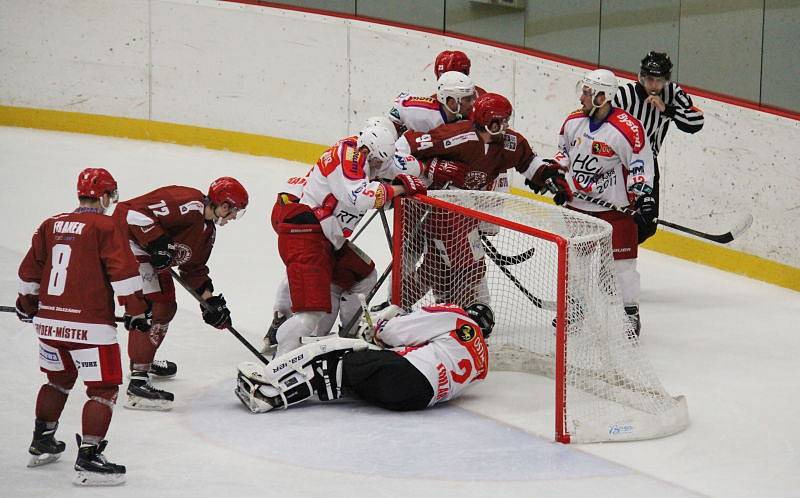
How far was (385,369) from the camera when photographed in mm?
5238

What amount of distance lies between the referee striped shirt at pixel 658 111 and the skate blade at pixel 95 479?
Result: 141 inches

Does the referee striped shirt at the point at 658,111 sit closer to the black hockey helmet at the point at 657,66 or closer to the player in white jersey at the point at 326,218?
the black hockey helmet at the point at 657,66

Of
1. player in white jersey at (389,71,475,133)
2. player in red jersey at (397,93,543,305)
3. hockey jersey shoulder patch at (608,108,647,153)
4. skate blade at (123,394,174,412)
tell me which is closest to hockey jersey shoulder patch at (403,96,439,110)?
player in white jersey at (389,71,475,133)

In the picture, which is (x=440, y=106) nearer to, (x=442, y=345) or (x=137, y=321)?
(x=442, y=345)

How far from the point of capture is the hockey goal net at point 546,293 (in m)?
5.05

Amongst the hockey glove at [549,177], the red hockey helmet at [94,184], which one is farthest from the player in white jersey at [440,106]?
the red hockey helmet at [94,184]

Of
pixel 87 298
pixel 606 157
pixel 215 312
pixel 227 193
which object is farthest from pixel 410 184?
pixel 87 298

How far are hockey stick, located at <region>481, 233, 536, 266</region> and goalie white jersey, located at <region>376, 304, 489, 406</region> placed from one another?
1.28 ft

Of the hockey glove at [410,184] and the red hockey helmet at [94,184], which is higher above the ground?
the red hockey helmet at [94,184]

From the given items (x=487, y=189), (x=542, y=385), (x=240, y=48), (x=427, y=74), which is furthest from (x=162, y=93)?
(x=542, y=385)

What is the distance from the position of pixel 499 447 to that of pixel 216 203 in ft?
4.80

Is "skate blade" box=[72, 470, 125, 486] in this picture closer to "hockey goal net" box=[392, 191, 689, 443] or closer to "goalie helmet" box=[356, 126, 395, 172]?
"hockey goal net" box=[392, 191, 689, 443]

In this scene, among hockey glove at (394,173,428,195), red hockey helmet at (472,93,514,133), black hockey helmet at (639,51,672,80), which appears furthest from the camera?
black hockey helmet at (639,51,672,80)

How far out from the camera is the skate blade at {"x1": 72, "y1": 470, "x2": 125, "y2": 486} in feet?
14.8
